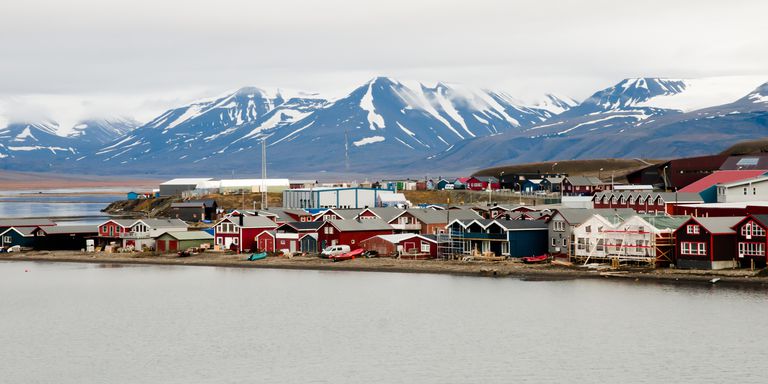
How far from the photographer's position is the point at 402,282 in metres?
51.2

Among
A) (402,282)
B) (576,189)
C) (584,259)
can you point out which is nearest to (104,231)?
(402,282)

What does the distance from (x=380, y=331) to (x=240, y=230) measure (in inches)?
1081

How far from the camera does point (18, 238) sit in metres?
71.4

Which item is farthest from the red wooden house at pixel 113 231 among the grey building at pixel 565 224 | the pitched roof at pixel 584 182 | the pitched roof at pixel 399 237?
the pitched roof at pixel 584 182

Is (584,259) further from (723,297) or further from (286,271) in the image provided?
(286,271)

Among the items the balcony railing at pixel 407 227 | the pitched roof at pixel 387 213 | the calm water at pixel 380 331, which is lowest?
the calm water at pixel 380 331

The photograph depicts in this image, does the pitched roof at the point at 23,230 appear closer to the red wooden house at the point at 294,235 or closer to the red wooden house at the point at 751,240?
the red wooden house at the point at 294,235

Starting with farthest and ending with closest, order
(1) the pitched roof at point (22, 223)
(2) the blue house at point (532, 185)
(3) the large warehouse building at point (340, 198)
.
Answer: (2) the blue house at point (532, 185) < (3) the large warehouse building at point (340, 198) < (1) the pitched roof at point (22, 223)

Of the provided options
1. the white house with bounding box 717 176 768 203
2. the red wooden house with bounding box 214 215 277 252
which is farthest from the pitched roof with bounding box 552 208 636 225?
the red wooden house with bounding box 214 215 277 252

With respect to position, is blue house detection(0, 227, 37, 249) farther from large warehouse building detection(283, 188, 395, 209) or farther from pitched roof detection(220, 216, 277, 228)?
large warehouse building detection(283, 188, 395, 209)

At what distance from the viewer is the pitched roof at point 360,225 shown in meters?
60.8

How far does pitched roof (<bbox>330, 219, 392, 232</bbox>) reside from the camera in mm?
60812

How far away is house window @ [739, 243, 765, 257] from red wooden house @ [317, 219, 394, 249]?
20.4 meters

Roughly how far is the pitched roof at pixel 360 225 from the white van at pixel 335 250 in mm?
1133
